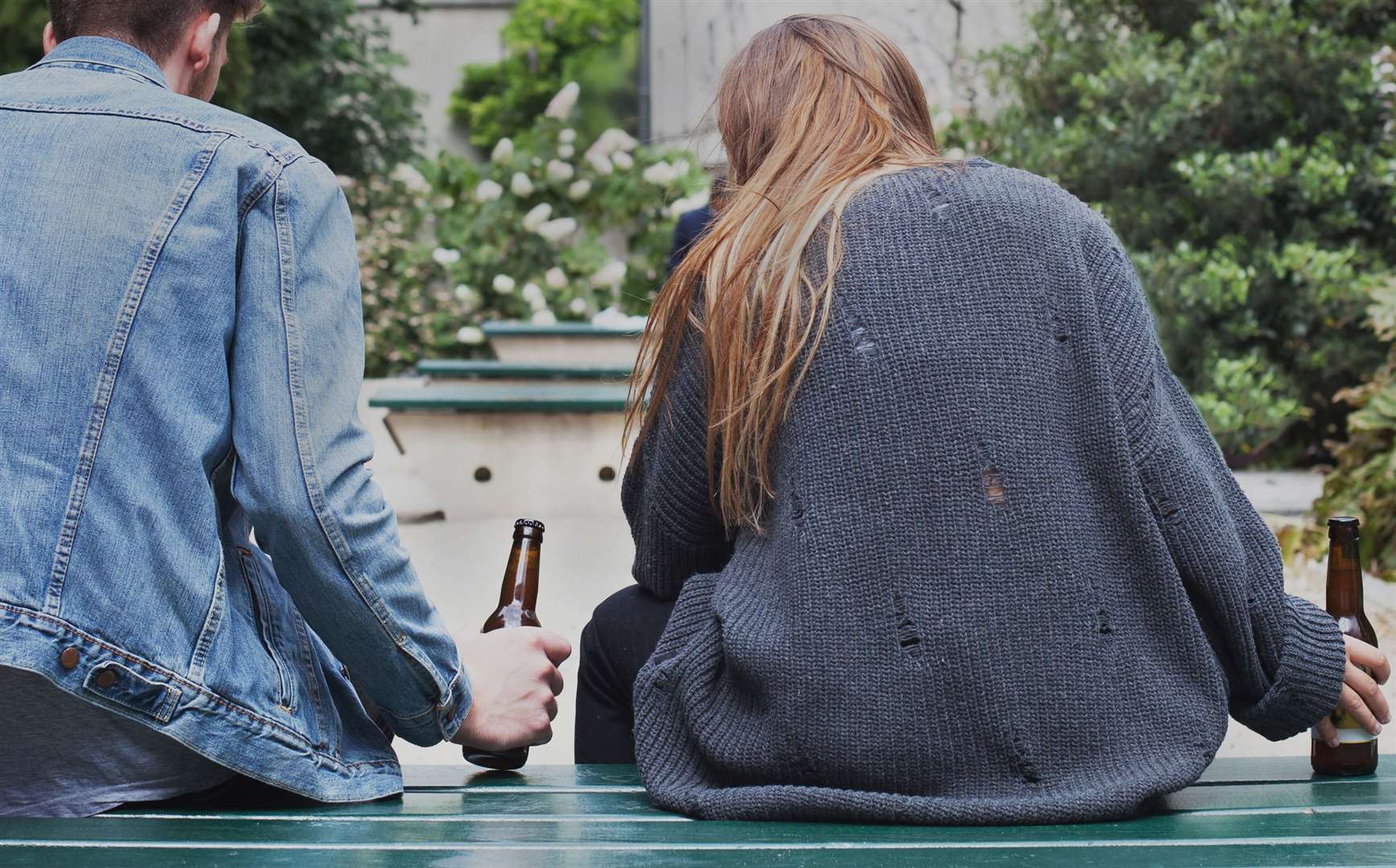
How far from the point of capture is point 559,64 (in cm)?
1942

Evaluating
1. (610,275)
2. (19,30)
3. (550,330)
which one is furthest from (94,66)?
(610,275)

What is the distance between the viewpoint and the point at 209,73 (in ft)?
6.42

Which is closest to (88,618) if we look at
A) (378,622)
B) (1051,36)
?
(378,622)

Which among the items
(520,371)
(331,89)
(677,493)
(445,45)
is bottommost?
(520,371)

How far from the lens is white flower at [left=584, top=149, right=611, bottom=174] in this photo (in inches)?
399

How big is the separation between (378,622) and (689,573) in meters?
0.58

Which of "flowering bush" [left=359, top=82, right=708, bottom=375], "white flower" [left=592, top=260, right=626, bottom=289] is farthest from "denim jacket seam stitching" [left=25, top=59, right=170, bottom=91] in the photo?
"white flower" [left=592, top=260, right=626, bottom=289]

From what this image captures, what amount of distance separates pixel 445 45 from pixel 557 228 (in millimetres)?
10181

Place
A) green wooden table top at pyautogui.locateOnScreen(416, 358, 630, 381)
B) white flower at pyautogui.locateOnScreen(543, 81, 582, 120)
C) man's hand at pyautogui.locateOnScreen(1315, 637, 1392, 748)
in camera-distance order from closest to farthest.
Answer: man's hand at pyautogui.locateOnScreen(1315, 637, 1392, 748) < green wooden table top at pyautogui.locateOnScreen(416, 358, 630, 381) < white flower at pyautogui.locateOnScreen(543, 81, 582, 120)

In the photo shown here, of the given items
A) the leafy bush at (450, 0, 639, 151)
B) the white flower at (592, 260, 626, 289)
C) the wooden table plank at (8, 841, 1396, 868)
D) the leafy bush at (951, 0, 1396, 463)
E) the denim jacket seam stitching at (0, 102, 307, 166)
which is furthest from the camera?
the leafy bush at (450, 0, 639, 151)

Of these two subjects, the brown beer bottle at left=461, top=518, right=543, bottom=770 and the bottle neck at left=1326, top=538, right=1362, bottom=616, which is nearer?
the bottle neck at left=1326, top=538, right=1362, bottom=616

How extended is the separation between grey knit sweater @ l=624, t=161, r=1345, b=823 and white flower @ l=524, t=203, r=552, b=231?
7.93 meters

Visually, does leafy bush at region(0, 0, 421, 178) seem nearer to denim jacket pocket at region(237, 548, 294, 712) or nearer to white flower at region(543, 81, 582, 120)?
white flower at region(543, 81, 582, 120)

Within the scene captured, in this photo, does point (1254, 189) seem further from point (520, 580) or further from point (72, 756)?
point (72, 756)
